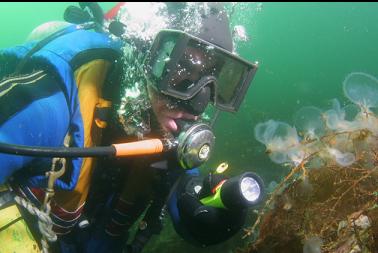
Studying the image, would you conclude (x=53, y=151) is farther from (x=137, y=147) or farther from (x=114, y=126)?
(x=114, y=126)

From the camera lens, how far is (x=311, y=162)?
2.87m

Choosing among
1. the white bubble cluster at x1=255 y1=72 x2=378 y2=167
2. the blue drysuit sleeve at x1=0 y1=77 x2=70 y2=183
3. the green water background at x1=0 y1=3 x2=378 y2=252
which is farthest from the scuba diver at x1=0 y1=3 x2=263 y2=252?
the green water background at x1=0 y1=3 x2=378 y2=252

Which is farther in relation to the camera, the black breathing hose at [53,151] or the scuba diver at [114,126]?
the scuba diver at [114,126]

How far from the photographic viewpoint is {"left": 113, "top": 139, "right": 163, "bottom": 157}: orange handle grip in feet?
5.87

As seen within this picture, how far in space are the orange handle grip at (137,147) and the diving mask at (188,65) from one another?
0.60m

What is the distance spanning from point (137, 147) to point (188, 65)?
105cm

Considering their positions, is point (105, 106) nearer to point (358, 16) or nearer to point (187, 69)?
point (187, 69)

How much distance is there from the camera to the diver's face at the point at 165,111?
267 cm

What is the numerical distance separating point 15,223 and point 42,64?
112 cm

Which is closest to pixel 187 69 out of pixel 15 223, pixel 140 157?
pixel 140 157

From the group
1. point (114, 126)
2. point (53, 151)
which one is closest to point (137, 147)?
point (53, 151)

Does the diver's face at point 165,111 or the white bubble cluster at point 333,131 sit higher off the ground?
the white bubble cluster at point 333,131

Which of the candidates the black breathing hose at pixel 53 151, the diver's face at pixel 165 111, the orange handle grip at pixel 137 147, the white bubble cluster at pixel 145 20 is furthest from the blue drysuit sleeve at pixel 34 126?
the white bubble cluster at pixel 145 20

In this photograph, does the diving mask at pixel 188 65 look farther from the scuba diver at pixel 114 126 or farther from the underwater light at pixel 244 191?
the underwater light at pixel 244 191
